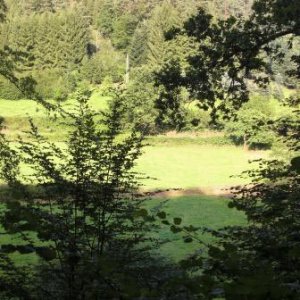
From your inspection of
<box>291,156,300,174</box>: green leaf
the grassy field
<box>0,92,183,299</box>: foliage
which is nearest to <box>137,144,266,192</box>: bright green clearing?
the grassy field

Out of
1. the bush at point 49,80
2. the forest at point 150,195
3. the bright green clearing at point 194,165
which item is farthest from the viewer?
the bush at point 49,80

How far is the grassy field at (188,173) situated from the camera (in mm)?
24797

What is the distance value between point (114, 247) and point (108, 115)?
178 cm

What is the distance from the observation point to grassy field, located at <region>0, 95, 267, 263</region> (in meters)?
24.8

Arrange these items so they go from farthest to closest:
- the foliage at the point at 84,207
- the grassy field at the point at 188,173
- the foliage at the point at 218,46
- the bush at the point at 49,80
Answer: the bush at the point at 49,80 < the grassy field at the point at 188,173 < the foliage at the point at 218,46 < the foliage at the point at 84,207

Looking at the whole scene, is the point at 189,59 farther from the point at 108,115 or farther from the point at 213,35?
the point at 108,115

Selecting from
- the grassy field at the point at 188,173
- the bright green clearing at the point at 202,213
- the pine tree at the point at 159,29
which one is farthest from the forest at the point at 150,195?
the pine tree at the point at 159,29

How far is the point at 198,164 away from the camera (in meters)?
44.4

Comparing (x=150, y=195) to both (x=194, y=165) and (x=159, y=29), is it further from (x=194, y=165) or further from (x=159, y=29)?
(x=159, y=29)

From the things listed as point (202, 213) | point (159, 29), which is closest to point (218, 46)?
point (202, 213)

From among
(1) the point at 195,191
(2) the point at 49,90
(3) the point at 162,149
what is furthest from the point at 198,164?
(2) the point at 49,90

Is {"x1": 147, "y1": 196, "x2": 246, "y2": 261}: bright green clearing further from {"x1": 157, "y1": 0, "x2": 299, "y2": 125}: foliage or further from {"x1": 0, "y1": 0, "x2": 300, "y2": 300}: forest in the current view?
{"x1": 157, "y1": 0, "x2": 299, "y2": 125}: foliage

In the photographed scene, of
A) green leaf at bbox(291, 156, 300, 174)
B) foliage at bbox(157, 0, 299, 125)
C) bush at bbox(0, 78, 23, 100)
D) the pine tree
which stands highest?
the pine tree

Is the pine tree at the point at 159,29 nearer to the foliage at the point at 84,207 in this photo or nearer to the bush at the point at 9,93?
the bush at the point at 9,93
